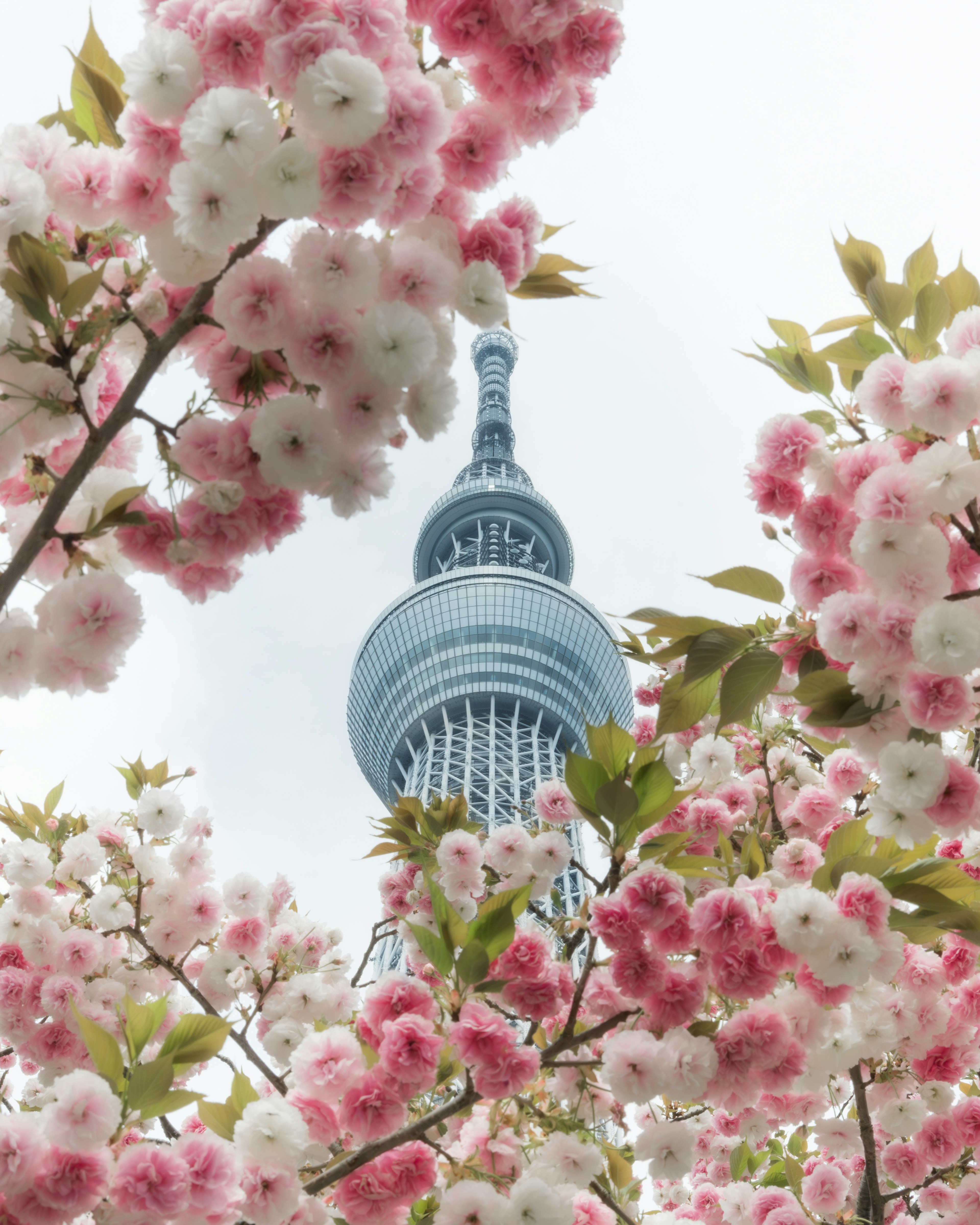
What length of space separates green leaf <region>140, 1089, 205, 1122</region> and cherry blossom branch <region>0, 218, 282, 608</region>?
96 centimetres

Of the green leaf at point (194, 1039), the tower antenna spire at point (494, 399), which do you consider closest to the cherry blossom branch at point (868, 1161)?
the green leaf at point (194, 1039)

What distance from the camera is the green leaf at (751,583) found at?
2.02m

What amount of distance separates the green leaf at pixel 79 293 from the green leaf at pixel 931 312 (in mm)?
1812

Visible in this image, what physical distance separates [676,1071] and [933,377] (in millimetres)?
1474

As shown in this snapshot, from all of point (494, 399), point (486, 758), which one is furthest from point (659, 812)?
point (494, 399)

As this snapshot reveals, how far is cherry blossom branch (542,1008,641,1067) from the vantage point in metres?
1.92

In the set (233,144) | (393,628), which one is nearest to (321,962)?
(233,144)

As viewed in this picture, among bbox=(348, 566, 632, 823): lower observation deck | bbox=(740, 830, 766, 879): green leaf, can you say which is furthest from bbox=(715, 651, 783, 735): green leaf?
bbox=(348, 566, 632, 823): lower observation deck

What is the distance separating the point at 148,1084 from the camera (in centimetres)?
159

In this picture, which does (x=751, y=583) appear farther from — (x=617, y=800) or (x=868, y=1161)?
(x=868, y=1161)

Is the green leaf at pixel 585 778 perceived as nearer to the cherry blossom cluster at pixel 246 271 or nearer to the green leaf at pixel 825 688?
the green leaf at pixel 825 688

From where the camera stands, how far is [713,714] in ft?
10.3

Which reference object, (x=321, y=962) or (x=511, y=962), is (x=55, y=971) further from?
(x=511, y=962)

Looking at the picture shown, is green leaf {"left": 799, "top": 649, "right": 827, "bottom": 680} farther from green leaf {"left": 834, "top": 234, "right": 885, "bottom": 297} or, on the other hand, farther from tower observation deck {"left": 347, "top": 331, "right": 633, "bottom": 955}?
tower observation deck {"left": 347, "top": 331, "right": 633, "bottom": 955}
